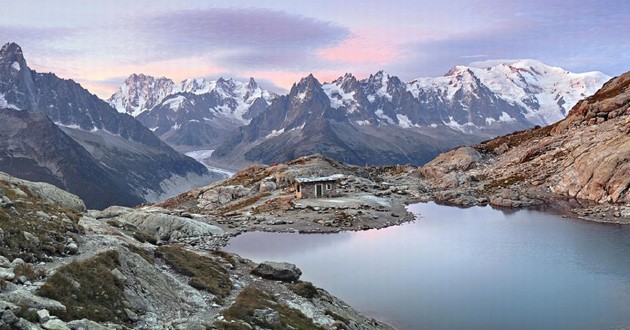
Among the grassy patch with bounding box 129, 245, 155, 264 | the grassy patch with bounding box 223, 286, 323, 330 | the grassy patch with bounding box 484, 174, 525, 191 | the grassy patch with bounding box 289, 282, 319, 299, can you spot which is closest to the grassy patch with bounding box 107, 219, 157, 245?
the grassy patch with bounding box 129, 245, 155, 264

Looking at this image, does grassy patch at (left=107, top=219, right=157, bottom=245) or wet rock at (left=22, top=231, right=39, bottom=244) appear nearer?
Result: wet rock at (left=22, top=231, right=39, bottom=244)

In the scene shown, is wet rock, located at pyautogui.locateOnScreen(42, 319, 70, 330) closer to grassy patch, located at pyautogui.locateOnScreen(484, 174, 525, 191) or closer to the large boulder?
the large boulder

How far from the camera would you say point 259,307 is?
3422 centimetres

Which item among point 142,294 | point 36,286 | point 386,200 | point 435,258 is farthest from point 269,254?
point 386,200

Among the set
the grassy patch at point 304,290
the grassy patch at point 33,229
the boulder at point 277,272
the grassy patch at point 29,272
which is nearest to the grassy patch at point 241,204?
the boulder at point 277,272

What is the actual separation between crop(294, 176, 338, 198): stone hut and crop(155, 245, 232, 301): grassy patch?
79025 millimetres

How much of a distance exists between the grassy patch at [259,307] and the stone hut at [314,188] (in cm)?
8486

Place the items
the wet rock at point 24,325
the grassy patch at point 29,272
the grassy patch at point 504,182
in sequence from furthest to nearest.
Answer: the grassy patch at point 504,182 < the grassy patch at point 29,272 < the wet rock at point 24,325

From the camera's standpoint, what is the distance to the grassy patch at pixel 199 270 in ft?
119

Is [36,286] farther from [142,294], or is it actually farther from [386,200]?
[386,200]

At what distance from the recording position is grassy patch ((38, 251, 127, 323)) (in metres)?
24.1

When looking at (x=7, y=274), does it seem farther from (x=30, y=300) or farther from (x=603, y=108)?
(x=603, y=108)

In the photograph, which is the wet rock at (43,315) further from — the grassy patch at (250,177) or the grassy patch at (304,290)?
the grassy patch at (250,177)

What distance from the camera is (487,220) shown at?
359ft
